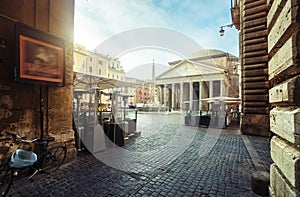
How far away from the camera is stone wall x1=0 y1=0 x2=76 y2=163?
3.35 meters

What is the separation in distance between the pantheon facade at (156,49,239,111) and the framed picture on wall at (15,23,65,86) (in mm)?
38532

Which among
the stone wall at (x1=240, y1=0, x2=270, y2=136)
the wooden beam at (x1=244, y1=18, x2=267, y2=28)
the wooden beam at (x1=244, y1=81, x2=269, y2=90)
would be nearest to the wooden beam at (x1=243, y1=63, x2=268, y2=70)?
the stone wall at (x1=240, y1=0, x2=270, y2=136)

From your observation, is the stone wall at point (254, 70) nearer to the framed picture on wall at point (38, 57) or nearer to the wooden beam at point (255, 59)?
the wooden beam at point (255, 59)

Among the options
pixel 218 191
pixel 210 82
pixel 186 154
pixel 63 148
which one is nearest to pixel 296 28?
pixel 218 191

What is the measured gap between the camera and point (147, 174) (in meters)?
3.82

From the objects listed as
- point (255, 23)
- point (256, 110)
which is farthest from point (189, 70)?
point (256, 110)

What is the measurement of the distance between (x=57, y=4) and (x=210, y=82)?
4284 centimetres

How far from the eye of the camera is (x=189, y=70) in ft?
153

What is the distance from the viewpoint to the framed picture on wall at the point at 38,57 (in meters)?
3.44

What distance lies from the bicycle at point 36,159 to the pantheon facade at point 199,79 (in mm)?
38490

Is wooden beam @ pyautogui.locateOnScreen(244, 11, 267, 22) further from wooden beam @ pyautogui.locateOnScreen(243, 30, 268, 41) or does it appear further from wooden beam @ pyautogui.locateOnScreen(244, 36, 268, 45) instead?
wooden beam @ pyautogui.locateOnScreen(244, 36, 268, 45)

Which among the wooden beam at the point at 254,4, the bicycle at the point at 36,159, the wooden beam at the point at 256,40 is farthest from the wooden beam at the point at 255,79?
the bicycle at the point at 36,159

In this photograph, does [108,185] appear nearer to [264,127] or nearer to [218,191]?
[218,191]

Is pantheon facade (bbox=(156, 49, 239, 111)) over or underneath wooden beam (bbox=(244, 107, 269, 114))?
over
